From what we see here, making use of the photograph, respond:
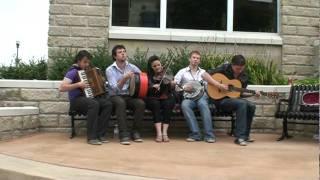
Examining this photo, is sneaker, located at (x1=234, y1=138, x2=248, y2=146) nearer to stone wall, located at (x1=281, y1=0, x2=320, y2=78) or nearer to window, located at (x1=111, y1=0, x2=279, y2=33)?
stone wall, located at (x1=281, y1=0, x2=320, y2=78)

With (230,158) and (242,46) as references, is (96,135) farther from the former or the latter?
(242,46)

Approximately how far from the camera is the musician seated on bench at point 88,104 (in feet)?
24.9

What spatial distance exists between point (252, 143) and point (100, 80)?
8.19ft

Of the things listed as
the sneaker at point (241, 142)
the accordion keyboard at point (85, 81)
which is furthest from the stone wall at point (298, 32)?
the accordion keyboard at point (85, 81)

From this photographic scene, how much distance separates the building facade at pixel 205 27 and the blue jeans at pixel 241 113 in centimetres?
278

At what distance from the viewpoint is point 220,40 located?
1062cm

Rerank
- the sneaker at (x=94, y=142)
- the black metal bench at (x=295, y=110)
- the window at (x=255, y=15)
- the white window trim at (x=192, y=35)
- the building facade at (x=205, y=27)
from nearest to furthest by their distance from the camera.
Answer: the sneaker at (x=94, y=142), the black metal bench at (x=295, y=110), the building facade at (x=205, y=27), the white window trim at (x=192, y=35), the window at (x=255, y=15)

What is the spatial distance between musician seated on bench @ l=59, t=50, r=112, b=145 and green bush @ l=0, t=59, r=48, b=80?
8.48 ft

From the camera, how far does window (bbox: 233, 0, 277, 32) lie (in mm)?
11188

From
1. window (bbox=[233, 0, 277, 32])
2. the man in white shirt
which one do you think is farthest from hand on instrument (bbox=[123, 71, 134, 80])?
window (bbox=[233, 0, 277, 32])

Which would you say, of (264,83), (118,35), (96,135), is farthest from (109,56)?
(264,83)

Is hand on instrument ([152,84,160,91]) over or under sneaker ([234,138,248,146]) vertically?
over

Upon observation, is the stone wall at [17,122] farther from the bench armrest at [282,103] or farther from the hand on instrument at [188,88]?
the bench armrest at [282,103]

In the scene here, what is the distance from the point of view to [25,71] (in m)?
10.7
